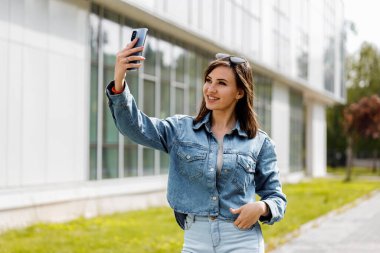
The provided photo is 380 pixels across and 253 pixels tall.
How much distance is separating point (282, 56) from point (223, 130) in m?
24.7

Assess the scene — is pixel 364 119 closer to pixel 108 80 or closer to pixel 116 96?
pixel 108 80

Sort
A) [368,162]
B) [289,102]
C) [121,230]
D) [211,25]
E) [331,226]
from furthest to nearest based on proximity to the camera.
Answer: [368,162], [289,102], [211,25], [331,226], [121,230]

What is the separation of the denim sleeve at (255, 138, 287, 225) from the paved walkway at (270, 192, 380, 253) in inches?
238

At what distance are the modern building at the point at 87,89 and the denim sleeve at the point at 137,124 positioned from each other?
843 centimetres

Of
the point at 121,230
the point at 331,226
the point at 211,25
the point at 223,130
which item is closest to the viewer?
the point at 223,130

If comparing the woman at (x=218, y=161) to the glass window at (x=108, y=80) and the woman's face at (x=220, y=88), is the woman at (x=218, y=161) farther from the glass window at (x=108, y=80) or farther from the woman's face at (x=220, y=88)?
the glass window at (x=108, y=80)

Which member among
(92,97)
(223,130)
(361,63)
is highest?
(361,63)

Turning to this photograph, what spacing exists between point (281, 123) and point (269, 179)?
2708cm

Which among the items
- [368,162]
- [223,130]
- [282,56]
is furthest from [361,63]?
[223,130]

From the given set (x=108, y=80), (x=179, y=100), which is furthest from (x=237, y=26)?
(x=108, y=80)

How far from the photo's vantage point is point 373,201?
19344mm

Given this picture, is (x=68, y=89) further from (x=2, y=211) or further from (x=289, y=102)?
(x=289, y=102)

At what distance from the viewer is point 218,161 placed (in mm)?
3029

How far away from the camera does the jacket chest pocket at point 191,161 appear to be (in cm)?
303
